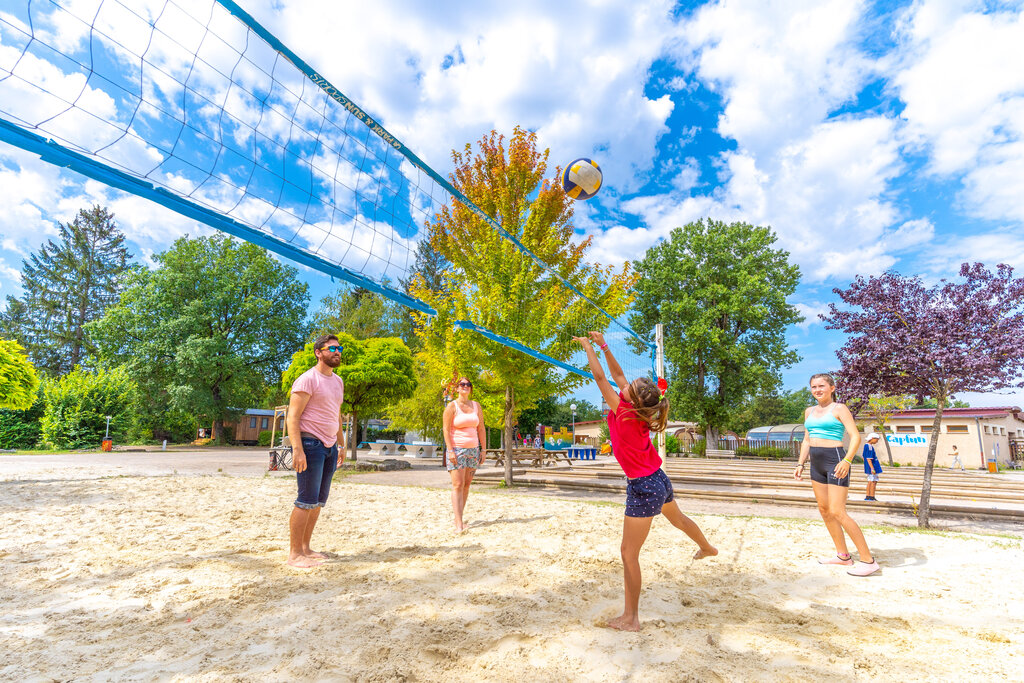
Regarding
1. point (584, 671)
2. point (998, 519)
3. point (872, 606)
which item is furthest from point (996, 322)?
point (584, 671)

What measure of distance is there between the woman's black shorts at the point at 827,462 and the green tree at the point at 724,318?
868 inches

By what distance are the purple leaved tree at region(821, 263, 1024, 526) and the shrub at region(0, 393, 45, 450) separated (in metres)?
30.8

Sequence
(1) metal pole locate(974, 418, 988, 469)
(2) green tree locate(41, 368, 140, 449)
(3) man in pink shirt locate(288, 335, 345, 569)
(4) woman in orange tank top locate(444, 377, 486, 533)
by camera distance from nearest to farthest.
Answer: (3) man in pink shirt locate(288, 335, 345, 569), (4) woman in orange tank top locate(444, 377, 486, 533), (1) metal pole locate(974, 418, 988, 469), (2) green tree locate(41, 368, 140, 449)

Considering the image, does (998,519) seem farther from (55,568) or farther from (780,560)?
(55,568)

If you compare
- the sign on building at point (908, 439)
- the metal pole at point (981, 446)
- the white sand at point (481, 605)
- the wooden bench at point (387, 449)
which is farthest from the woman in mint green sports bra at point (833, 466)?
the wooden bench at point (387, 449)

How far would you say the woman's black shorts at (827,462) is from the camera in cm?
388

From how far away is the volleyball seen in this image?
7.22 meters

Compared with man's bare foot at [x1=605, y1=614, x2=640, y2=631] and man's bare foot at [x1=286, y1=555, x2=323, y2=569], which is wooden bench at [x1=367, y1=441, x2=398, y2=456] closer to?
man's bare foot at [x1=286, y1=555, x2=323, y2=569]

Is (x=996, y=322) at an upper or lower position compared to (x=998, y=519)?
upper

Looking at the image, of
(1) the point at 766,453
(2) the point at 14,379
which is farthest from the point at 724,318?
(2) the point at 14,379

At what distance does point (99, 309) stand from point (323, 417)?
148ft

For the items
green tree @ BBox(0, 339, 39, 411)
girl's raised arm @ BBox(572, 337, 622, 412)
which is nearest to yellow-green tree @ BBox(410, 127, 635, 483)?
girl's raised arm @ BBox(572, 337, 622, 412)

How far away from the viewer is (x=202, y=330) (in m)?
30.0

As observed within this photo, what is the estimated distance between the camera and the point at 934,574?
371cm
